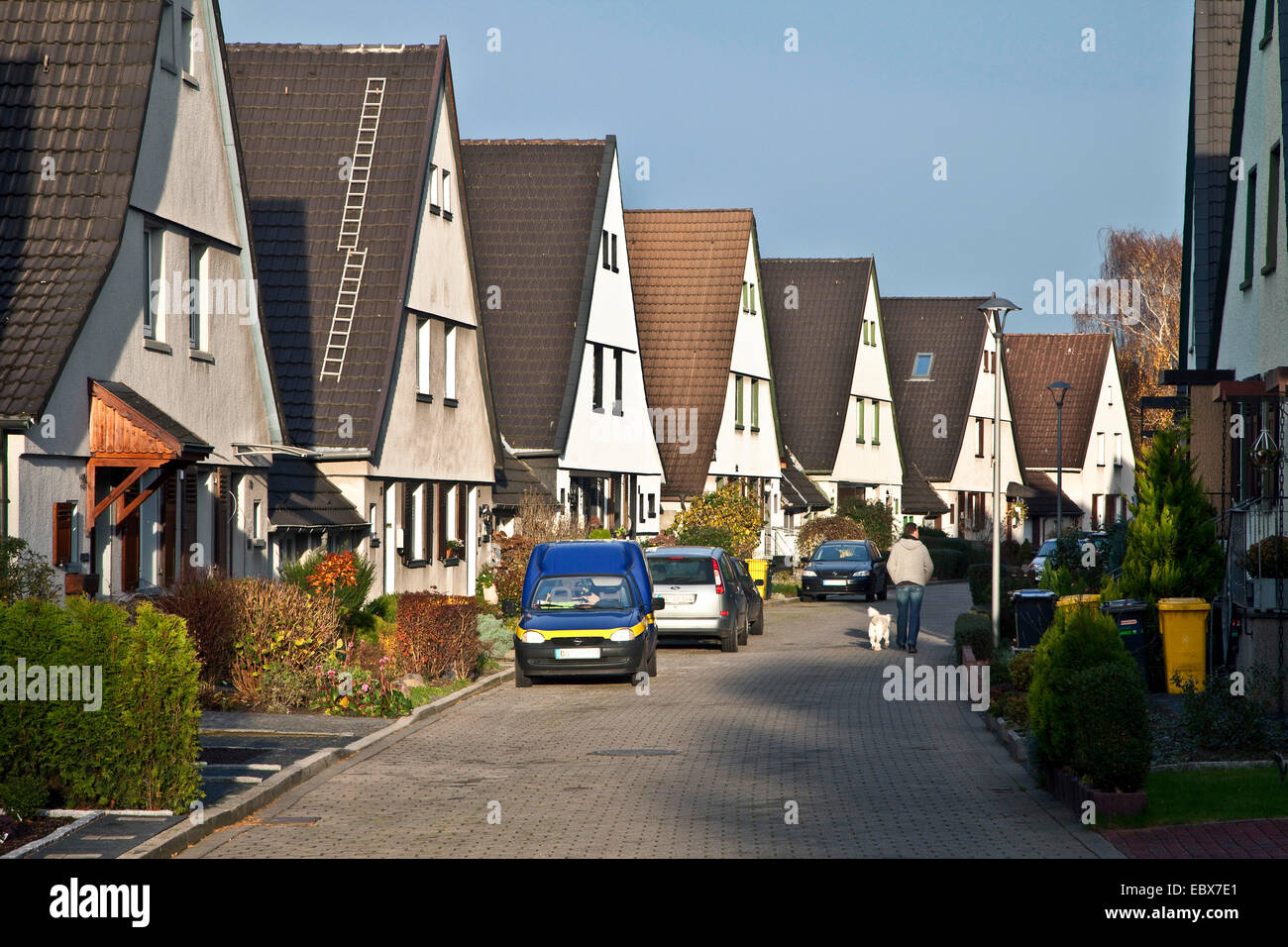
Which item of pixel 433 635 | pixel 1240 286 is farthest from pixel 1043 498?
pixel 433 635

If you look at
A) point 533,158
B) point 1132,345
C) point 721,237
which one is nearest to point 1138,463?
point 533,158

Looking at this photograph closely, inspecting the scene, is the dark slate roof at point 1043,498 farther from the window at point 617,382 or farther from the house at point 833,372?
the window at point 617,382

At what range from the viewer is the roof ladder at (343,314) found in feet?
86.3

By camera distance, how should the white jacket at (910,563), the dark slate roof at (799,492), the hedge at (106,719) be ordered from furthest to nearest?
the dark slate roof at (799,492)
the white jacket at (910,563)
the hedge at (106,719)

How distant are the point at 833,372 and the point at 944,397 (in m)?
9.08

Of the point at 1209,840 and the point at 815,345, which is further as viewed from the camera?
the point at 815,345

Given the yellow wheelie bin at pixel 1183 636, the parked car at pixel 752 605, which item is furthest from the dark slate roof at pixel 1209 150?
the parked car at pixel 752 605

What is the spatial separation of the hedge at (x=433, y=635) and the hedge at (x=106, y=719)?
9.04 meters

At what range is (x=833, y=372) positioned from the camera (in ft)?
180

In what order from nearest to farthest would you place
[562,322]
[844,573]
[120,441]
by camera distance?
[120,441] < [562,322] < [844,573]

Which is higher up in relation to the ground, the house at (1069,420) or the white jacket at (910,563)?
the house at (1069,420)

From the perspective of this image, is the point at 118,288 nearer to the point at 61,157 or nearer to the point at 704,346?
the point at 61,157
